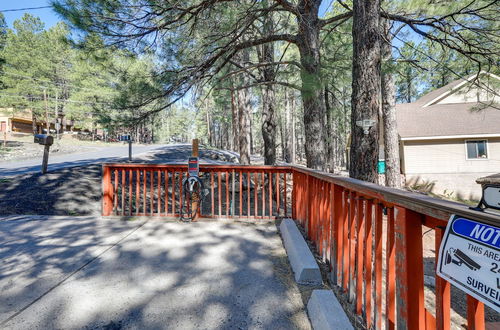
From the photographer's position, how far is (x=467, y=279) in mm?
827

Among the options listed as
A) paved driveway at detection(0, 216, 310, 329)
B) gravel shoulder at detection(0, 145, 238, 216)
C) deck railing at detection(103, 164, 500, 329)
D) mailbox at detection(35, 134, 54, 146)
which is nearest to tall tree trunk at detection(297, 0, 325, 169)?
deck railing at detection(103, 164, 500, 329)

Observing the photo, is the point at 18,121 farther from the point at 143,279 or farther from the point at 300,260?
the point at 300,260

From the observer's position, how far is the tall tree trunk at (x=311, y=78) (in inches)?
179

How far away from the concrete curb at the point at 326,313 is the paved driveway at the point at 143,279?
0.11m

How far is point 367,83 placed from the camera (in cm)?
347

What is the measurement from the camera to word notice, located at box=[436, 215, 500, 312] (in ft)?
2.40

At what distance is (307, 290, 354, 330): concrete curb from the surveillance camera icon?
2.96ft

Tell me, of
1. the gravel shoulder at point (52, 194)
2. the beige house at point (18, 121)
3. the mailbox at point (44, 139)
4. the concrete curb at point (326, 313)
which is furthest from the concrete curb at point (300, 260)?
the beige house at point (18, 121)

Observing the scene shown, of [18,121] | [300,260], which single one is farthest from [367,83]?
[18,121]

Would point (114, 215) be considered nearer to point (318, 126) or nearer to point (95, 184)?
point (95, 184)

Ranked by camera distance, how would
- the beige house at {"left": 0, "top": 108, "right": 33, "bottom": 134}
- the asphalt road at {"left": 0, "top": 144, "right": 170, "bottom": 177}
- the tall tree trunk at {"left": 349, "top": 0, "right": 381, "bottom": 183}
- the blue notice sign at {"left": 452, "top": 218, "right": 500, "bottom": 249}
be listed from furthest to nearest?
the beige house at {"left": 0, "top": 108, "right": 33, "bottom": 134}
the asphalt road at {"left": 0, "top": 144, "right": 170, "bottom": 177}
the tall tree trunk at {"left": 349, "top": 0, "right": 381, "bottom": 183}
the blue notice sign at {"left": 452, "top": 218, "right": 500, "bottom": 249}

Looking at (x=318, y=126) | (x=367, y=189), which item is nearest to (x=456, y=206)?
(x=367, y=189)

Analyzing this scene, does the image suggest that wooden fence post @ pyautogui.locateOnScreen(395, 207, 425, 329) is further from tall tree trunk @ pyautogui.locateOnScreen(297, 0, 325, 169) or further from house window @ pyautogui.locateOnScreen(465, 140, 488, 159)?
house window @ pyautogui.locateOnScreen(465, 140, 488, 159)

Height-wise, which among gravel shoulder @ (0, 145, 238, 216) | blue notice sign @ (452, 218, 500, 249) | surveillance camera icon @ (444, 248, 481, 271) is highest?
blue notice sign @ (452, 218, 500, 249)
